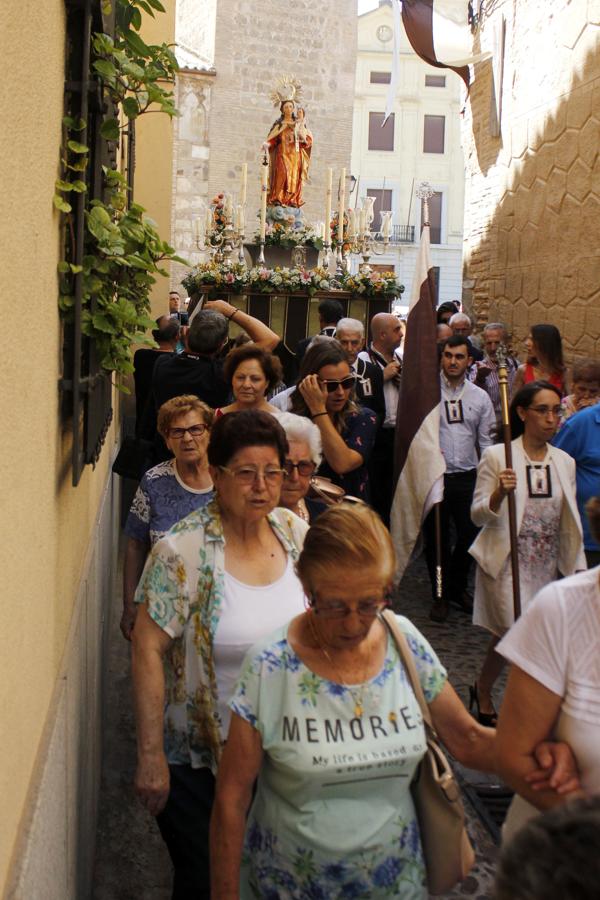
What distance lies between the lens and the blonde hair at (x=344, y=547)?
2.28 m

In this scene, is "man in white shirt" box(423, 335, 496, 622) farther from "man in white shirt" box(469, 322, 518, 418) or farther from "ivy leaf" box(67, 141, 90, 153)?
"ivy leaf" box(67, 141, 90, 153)

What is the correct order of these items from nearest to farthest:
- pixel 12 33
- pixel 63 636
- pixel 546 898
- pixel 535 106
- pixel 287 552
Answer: pixel 546 898
pixel 12 33
pixel 63 636
pixel 287 552
pixel 535 106

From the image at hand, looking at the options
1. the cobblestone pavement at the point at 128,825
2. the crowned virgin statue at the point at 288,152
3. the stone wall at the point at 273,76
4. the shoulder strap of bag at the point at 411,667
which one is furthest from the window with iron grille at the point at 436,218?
the shoulder strap of bag at the point at 411,667

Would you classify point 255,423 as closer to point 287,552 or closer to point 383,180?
point 287,552

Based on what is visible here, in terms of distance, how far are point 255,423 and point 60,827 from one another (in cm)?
121

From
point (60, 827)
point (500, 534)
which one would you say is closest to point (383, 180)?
point (500, 534)

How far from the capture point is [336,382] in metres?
5.16

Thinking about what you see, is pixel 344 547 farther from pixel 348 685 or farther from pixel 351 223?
pixel 351 223

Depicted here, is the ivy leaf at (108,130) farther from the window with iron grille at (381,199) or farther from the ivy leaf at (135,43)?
the window with iron grille at (381,199)

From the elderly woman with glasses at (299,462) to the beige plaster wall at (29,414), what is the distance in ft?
3.52

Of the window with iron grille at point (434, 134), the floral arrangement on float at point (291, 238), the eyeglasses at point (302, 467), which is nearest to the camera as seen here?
the eyeglasses at point (302, 467)

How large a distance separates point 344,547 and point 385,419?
5.66 meters

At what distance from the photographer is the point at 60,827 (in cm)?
251

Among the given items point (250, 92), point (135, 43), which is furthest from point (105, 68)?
point (250, 92)
